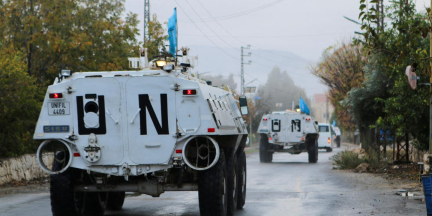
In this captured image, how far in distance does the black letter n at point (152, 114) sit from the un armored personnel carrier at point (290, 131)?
21933 millimetres

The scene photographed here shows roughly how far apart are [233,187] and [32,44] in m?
15.3

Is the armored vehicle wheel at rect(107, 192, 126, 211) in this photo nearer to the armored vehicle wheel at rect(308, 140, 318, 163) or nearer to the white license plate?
the white license plate

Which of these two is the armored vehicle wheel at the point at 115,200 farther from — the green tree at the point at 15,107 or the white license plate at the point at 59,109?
the green tree at the point at 15,107

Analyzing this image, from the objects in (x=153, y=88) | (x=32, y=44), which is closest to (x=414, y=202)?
(x=153, y=88)

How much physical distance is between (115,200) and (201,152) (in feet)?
10.1

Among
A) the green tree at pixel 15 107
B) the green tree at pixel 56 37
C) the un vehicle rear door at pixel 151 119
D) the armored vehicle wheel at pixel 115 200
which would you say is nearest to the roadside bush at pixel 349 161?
the green tree at pixel 56 37

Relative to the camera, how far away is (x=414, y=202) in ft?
44.1

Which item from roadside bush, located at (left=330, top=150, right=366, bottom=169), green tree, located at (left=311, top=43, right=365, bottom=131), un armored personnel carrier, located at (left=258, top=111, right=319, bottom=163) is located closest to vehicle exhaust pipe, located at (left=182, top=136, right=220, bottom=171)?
roadside bush, located at (left=330, top=150, right=366, bottom=169)

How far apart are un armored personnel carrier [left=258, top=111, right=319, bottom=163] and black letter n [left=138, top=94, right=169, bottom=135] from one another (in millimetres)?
21933

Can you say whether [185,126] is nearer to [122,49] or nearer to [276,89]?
[122,49]

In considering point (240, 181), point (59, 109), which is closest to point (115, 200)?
point (240, 181)

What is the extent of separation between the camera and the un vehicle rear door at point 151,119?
9539 mm

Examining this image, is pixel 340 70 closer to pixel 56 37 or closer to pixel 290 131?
pixel 290 131

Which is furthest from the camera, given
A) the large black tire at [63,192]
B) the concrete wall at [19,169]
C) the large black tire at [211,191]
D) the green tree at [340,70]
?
the green tree at [340,70]
